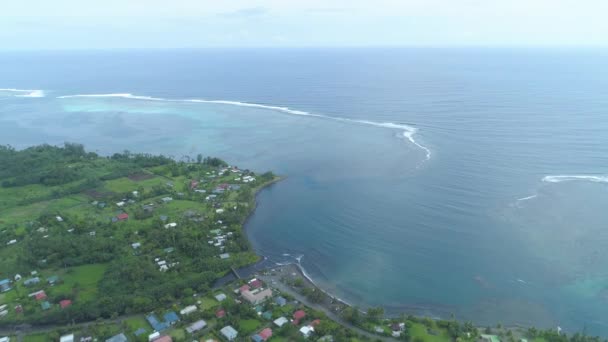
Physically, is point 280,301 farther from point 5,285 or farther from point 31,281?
point 5,285

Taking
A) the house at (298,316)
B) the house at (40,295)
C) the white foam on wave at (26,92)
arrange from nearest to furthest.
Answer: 1. the house at (298,316)
2. the house at (40,295)
3. the white foam on wave at (26,92)

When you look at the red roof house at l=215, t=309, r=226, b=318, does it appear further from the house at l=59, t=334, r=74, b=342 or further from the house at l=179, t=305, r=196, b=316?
the house at l=59, t=334, r=74, b=342

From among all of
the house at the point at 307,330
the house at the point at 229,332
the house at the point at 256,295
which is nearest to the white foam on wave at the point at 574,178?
the house at the point at 307,330

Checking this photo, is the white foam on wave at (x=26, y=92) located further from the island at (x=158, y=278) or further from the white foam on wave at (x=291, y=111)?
the island at (x=158, y=278)

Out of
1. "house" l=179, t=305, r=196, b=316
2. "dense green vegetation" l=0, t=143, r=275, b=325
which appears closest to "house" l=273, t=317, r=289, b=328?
"house" l=179, t=305, r=196, b=316

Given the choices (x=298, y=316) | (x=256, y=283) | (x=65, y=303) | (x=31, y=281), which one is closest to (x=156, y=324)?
(x=65, y=303)

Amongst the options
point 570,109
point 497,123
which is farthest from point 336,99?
point 570,109
